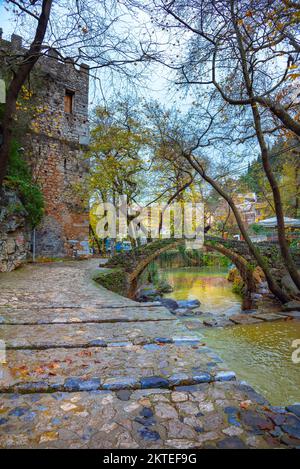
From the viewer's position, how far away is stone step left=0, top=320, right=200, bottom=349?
9.21 feet

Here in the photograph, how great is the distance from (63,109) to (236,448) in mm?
14424

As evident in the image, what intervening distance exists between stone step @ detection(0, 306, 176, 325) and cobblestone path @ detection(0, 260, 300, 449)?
0.38 feet

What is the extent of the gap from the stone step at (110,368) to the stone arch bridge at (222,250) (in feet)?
20.7

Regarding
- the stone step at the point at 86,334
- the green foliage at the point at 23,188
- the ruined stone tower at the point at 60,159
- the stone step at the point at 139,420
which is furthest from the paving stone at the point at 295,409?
the ruined stone tower at the point at 60,159

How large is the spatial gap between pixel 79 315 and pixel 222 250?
8.32 m

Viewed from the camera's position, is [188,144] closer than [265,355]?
No

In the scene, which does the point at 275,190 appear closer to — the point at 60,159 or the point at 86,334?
the point at 86,334

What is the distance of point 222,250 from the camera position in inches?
444

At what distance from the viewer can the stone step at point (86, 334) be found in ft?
9.21

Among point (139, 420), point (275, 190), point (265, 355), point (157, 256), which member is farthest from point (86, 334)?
point (157, 256)

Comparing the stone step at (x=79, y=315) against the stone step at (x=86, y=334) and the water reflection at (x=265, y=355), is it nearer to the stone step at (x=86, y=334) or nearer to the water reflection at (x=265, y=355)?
the stone step at (x=86, y=334)

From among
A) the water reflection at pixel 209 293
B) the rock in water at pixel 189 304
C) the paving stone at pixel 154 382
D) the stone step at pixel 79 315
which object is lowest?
the water reflection at pixel 209 293

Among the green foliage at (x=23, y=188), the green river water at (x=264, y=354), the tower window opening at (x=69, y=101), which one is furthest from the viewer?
the tower window opening at (x=69, y=101)

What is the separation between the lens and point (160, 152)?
1081 cm
